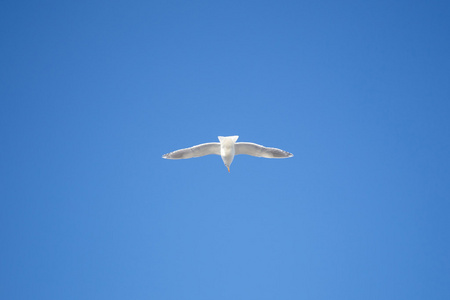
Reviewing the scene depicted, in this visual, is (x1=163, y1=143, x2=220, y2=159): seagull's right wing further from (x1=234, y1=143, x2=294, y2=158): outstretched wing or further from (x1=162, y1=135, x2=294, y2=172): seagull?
(x1=234, y1=143, x2=294, y2=158): outstretched wing

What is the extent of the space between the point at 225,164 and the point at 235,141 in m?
0.78

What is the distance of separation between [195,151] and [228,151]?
116 cm

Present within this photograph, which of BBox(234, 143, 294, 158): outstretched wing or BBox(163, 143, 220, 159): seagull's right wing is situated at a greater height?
BBox(234, 143, 294, 158): outstretched wing

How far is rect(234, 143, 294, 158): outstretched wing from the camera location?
587 inches

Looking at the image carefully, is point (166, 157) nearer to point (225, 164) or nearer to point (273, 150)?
point (225, 164)

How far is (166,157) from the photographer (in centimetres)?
1491

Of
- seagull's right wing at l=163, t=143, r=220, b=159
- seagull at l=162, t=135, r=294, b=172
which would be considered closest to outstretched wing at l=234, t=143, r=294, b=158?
seagull at l=162, t=135, r=294, b=172

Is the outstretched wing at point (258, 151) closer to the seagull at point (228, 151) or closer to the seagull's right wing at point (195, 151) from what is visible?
Answer: the seagull at point (228, 151)

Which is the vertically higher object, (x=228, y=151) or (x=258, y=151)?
(x=258, y=151)

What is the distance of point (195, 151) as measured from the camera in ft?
49.0

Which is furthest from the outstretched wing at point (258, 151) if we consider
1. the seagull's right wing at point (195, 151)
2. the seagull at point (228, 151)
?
the seagull's right wing at point (195, 151)

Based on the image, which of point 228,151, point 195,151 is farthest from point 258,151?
point 195,151

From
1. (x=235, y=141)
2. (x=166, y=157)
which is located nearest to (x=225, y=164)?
(x=235, y=141)

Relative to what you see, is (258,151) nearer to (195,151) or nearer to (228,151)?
(228,151)
